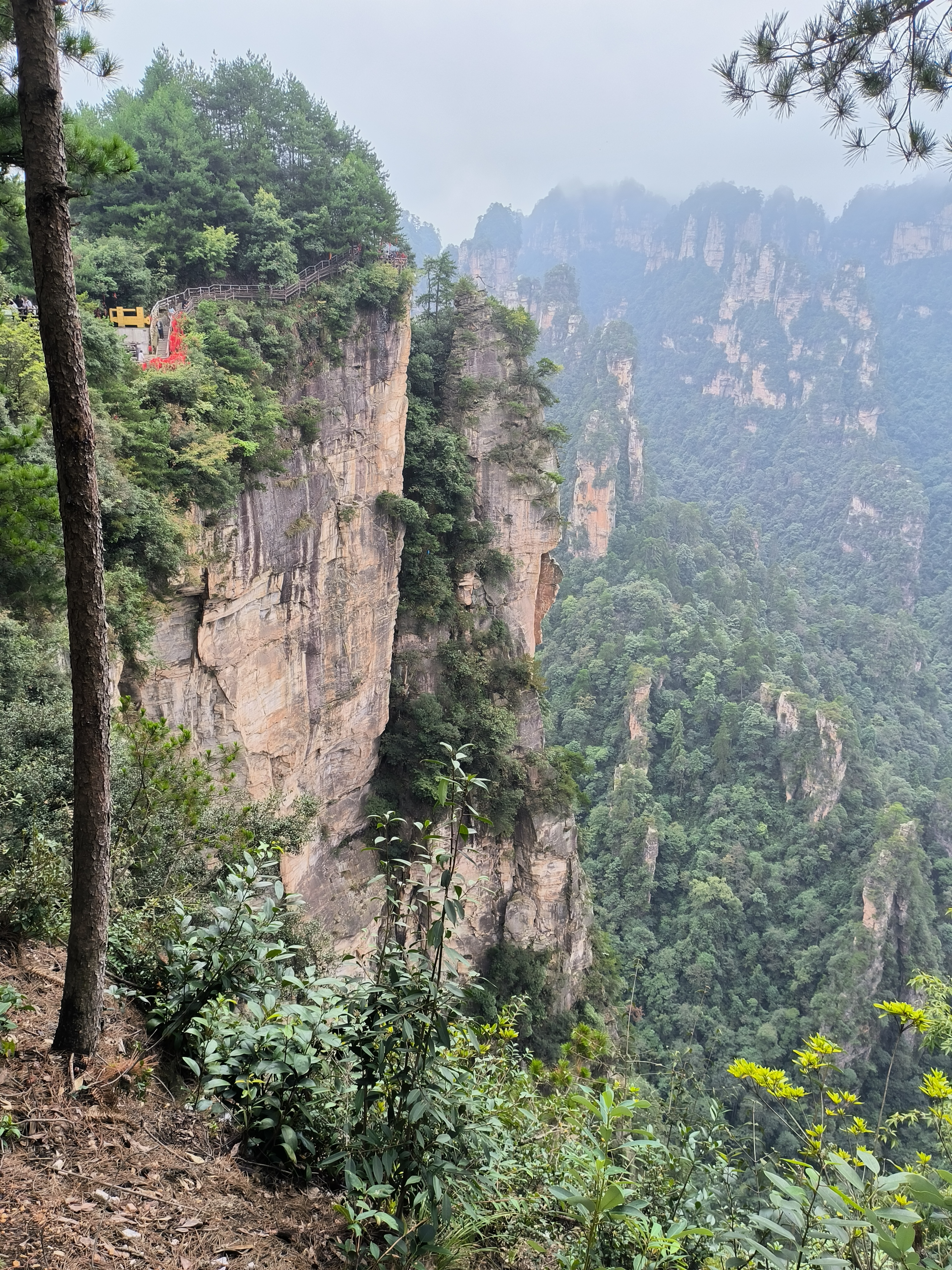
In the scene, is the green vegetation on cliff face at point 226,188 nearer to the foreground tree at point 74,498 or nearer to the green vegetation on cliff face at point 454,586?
the green vegetation on cliff face at point 454,586

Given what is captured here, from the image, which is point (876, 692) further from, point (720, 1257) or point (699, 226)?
point (699, 226)

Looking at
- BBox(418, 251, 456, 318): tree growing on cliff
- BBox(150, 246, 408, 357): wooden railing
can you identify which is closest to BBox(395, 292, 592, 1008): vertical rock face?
BBox(418, 251, 456, 318): tree growing on cliff

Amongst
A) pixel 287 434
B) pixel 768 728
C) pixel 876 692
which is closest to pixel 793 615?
pixel 876 692

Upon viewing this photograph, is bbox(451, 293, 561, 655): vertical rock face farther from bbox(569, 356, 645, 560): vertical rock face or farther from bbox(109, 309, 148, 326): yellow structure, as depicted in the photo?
bbox(569, 356, 645, 560): vertical rock face

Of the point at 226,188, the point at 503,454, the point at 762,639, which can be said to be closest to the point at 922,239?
the point at 762,639

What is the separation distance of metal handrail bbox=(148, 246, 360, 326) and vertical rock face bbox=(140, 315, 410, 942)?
1453 mm

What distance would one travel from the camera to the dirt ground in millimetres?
2248

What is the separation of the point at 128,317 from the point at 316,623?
6036 millimetres

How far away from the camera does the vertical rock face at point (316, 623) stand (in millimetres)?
10859

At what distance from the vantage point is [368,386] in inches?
568

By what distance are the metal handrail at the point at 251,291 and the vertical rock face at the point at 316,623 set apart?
145 cm

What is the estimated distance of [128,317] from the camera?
11820 millimetres

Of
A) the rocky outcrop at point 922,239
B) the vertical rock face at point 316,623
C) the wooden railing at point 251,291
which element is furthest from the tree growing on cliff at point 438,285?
the rocky outcrop at point 922,239

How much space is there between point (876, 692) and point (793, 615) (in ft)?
23.9
